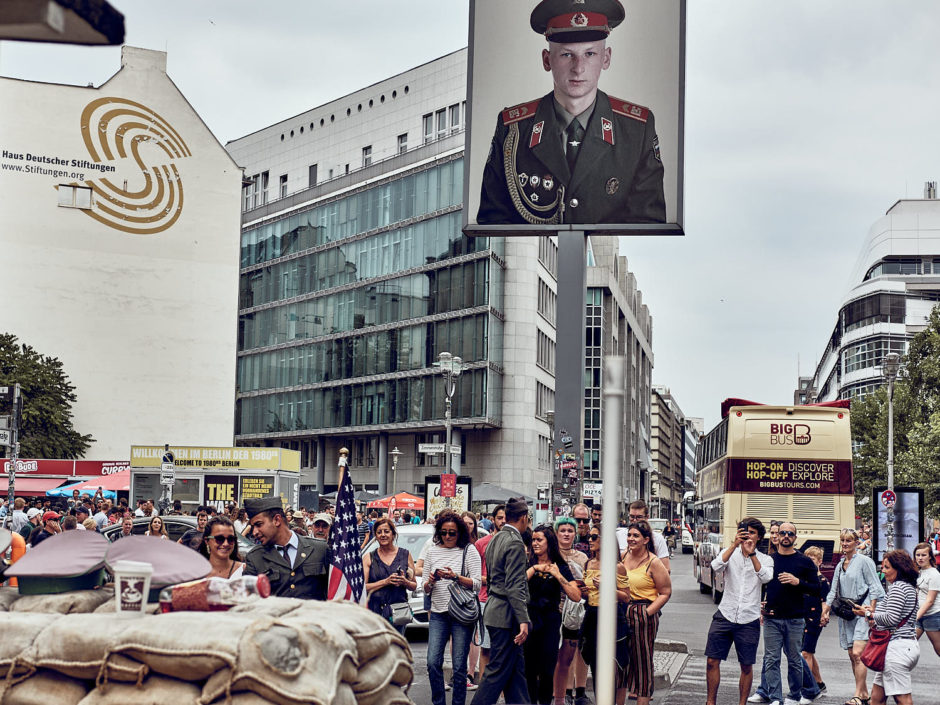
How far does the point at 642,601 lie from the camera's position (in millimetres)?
11992

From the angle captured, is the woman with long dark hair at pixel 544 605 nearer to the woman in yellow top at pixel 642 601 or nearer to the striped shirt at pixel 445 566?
the striped shirt at pixel 445 566

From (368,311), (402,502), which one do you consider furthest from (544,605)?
(368,311)

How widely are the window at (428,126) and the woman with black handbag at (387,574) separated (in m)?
67.8

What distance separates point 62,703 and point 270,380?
84.6 metres

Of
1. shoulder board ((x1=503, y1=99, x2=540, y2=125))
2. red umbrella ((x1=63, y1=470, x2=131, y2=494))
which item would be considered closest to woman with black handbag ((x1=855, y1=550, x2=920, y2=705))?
shoulder board ((x1=503, y1=99, x2=540, y2=125))

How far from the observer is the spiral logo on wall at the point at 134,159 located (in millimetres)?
68438

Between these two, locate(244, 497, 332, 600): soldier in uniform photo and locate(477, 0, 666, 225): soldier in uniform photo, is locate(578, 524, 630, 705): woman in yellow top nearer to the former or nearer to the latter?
locate(244, 497, 332, 600): soldier in uniform photo

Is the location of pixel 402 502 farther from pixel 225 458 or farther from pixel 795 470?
pixel 795 470

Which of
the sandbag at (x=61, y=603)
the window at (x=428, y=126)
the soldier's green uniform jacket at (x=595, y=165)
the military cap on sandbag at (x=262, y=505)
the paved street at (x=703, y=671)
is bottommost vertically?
the paved street at (x=703, y=671)

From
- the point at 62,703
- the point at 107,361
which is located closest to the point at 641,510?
the point at 62,703

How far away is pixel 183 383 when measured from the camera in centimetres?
7131

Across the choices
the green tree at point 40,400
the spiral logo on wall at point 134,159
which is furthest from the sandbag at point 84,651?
the spiral logo on wall at point 134,159

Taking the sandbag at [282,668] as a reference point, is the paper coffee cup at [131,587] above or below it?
above

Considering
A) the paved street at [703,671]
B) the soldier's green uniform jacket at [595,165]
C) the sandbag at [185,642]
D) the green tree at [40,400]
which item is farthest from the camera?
the green tree at [40,400]
